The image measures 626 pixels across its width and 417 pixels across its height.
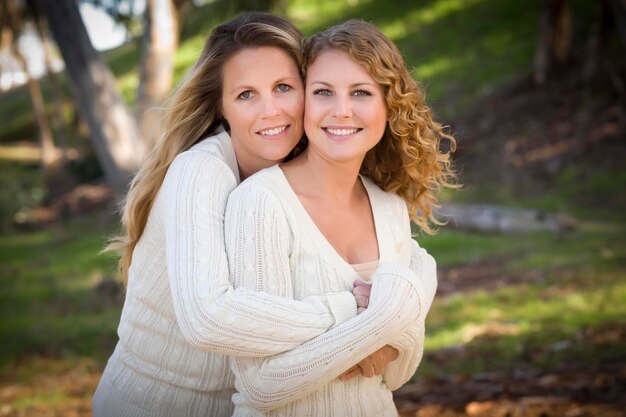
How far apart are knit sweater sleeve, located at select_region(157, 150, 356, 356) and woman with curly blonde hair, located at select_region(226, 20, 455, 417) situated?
6cm

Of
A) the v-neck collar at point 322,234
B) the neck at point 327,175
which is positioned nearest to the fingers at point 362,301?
the v-neck collar at point 322,234

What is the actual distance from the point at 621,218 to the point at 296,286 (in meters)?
8.78

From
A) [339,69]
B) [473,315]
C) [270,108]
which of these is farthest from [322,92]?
[473,315]

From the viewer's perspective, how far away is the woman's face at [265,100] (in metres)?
3.09

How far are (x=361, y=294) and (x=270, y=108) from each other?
83 cm

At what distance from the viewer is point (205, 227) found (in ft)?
8.77

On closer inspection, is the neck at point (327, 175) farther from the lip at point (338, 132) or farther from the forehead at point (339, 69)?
the forehead at point (339, 69)

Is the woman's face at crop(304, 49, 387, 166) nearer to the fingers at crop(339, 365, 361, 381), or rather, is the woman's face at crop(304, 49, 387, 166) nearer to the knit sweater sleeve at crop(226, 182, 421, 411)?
the knit sweater sleeve at crop(226, 182, 421, 411)

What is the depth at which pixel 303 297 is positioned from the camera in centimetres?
281

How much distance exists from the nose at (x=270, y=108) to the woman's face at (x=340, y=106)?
135mm

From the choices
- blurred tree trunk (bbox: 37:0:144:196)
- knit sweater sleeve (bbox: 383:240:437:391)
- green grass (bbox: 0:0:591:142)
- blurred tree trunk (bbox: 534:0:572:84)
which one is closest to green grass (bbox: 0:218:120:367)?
blurred tree trunk (bbox: 37:0:144:196)

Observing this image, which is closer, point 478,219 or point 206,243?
point 206,243

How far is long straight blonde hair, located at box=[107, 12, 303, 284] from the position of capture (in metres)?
3.13

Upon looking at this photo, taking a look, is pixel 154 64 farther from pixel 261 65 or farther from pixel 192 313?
pixel 192 313
